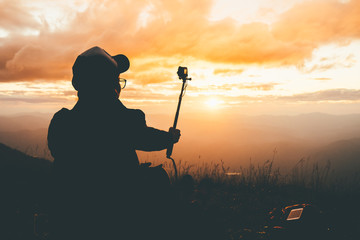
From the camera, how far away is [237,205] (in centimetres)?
509

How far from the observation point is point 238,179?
7031 mm

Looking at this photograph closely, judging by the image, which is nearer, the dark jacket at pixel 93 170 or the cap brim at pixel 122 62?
the dark jacket at pixel 93 170

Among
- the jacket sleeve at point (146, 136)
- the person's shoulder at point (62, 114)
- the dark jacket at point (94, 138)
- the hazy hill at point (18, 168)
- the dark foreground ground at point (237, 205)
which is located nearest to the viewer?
the dark jacket at point (94, 138)

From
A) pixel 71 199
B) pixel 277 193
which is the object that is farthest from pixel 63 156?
pixel 277 193

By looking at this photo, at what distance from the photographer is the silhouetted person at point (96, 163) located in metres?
2.49

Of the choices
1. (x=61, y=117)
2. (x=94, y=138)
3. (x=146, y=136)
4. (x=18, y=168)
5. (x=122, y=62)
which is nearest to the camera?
(x=94, y=138)

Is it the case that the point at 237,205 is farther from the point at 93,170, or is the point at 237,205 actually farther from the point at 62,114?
the point at 62,114

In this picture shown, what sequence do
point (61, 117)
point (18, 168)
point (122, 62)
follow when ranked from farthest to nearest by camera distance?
point (18, 168), point (122, 62), point (61, 117)

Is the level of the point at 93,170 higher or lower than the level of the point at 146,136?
lower

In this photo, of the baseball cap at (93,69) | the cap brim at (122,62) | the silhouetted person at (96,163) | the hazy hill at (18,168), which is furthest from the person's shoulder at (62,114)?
the hazy hill at (18,168)

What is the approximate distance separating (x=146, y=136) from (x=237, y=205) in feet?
10.3

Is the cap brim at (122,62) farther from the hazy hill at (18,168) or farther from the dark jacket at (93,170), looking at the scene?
the hazy hill at (18,168)

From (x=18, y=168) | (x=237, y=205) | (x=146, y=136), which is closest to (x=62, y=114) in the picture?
(x=146, y=136)

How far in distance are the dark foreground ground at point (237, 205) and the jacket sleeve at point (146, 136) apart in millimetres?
586
